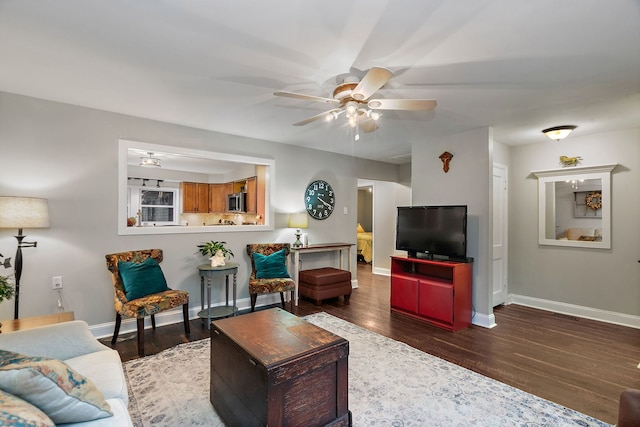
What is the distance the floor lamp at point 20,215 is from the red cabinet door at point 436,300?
13.3 feet

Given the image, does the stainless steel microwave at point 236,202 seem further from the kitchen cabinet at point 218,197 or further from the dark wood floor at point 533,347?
the dark wood floor at point 533,347

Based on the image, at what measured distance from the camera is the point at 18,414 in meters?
0.89

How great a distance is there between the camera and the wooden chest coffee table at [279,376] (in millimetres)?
1575

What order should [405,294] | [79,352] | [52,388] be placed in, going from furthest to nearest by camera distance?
[405,294] < [79,352] < [52,388]

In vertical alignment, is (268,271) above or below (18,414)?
below

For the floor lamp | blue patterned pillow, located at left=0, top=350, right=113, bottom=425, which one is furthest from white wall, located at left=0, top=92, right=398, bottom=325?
blue patterned pillow, located at left=0, top=350, right=113, bottom=425

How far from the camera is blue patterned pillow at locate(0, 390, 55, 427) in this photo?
0.85m

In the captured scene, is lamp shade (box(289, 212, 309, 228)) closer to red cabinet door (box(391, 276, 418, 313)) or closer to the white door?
red cabinet door (box(391, 276, 418, 313))

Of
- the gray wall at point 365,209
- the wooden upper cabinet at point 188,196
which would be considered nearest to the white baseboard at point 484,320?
the gray wall at point 365,209

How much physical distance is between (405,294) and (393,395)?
1.96 m

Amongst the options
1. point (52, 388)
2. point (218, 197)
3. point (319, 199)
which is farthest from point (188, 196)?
point (52, 388)

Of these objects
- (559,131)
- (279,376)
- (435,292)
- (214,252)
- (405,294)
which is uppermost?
(559,131)

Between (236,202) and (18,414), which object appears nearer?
(18,414)

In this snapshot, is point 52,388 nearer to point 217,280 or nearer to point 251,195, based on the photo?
point 217,280
